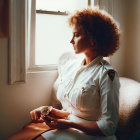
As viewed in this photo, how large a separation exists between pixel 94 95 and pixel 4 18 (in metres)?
0.81

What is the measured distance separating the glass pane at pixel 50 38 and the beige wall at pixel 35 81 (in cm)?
19

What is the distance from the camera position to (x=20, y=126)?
1802 mm

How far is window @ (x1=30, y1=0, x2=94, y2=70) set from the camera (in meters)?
1.89

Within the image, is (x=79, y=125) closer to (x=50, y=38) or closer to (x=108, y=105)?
(x=108, y=105)


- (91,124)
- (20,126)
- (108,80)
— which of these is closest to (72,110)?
(91,124)

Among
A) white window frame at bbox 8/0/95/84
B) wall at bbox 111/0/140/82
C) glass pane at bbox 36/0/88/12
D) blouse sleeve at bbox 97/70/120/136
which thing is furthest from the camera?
wall at bbox 111/0/140/82

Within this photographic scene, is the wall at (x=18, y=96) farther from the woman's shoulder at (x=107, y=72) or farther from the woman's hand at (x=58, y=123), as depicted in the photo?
the woman's shoulder at (x=107, y=72)

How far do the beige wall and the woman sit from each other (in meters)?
0.27

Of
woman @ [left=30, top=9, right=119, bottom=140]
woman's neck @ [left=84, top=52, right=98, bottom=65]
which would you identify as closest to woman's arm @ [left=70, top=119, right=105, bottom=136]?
woman @ [left=30, top=9, right=119, bottom=140]

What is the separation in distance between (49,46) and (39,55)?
0.42 feet

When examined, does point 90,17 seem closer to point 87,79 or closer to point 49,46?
point 87,79

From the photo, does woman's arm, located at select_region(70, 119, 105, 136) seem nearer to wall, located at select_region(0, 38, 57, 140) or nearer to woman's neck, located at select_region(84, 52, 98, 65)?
woman's neck, located at select_region(84, 52, 98, 65)

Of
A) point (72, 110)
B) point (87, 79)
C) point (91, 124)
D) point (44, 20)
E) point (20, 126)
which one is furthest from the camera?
point (44, 20)

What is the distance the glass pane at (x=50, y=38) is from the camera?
192 centimetres
